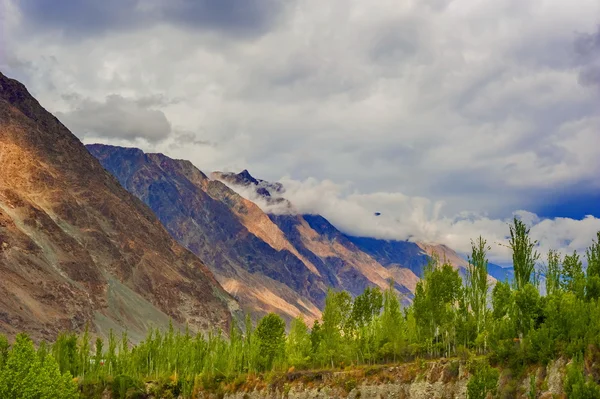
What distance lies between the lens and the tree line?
47.7m

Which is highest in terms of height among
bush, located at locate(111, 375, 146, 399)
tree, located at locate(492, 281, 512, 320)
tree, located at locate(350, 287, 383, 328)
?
tree, located at locate(350, 287, 383, 328)

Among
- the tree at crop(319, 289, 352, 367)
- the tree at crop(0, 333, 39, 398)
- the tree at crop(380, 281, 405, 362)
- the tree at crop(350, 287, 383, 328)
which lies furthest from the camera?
the tree at crop(350, 287, 383, 328)

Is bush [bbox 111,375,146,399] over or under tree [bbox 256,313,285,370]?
under

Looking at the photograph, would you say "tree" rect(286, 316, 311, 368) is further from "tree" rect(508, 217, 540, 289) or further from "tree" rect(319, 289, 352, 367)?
"tree" rect(508, 217, 540, 289)

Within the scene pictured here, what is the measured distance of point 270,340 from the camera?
3585 inches

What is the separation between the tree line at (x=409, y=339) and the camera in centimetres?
4769

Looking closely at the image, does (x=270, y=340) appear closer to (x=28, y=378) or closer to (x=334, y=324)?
(x=334, y=324)

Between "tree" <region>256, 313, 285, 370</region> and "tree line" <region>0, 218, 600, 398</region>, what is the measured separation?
16cm

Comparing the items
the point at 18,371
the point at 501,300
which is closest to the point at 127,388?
the point at 18,371

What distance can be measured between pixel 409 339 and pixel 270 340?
24.7 m

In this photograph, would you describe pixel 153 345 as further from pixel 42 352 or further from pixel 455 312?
pixel 455 312

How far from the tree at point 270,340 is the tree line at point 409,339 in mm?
158

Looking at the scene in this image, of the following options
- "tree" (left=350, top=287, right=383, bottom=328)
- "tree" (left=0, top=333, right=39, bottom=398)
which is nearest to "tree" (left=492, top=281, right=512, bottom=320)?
"tree" (left=350, top=287, right=383, bottom=328)

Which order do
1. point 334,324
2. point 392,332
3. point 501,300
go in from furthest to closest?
1. point 334,324
2. point 392,332
3. point 501,300
